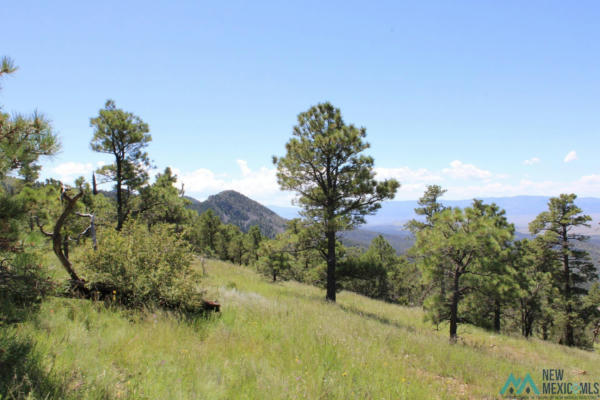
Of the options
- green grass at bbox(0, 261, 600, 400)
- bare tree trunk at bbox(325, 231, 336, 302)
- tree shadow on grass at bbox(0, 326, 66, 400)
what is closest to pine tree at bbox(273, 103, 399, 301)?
bare tree trunk at bbox(325, 231, 336, 302)

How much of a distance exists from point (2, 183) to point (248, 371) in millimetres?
4213

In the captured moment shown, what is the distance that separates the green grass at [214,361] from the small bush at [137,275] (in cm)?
48

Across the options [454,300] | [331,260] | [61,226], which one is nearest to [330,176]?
[331,260]

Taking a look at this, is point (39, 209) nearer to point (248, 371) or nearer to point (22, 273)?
point (22, 273)

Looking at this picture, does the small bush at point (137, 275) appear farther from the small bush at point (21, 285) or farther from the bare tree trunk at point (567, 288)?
the bare tree trunk at point (567, 288)

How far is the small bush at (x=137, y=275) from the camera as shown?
18.6 ft

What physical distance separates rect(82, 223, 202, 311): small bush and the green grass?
48cm

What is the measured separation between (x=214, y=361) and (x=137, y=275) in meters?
3.06

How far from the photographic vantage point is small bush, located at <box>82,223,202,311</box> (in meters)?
5.67

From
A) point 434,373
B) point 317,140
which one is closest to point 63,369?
point 434,373

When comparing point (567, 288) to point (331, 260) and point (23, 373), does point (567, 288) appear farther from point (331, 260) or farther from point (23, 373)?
point (23, 373)

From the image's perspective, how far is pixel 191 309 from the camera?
6051 millimetres

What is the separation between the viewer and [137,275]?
230 inches

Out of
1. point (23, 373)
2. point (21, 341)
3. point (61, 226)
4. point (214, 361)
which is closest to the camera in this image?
point (23, 373)
